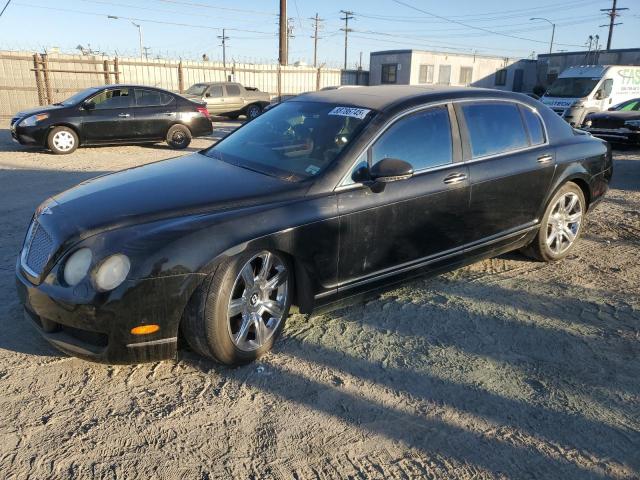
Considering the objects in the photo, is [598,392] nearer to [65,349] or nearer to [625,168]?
[65,349]

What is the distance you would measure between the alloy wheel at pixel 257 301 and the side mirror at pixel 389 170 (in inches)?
32.8

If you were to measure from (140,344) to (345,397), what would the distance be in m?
1.14

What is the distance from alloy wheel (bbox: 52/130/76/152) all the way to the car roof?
830cm

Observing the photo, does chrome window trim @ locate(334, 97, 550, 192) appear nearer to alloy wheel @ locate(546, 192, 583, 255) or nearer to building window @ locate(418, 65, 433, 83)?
alloy wheel @ locate(546, 192, 583, 255)

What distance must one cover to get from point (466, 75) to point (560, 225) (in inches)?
1348

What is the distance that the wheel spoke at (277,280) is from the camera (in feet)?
10.4

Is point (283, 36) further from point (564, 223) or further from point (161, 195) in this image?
point (161, 195)

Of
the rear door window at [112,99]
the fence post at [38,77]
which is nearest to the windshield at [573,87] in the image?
the rear door window at [112,99]

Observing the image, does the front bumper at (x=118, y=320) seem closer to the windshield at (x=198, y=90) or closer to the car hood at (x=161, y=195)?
the car hood at (x=161, y=195)

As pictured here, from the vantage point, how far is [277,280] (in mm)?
3209

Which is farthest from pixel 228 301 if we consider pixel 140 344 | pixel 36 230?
pixel 36 230

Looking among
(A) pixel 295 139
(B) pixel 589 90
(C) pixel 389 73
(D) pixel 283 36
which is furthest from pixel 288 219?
(C) pixel 389 73

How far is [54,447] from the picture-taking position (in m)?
2.40

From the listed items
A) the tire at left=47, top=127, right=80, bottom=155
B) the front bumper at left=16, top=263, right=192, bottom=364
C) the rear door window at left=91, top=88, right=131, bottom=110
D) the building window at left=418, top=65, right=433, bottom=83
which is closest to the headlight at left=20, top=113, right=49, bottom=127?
the tire at left=47, top=127, right=80, bottom=155
